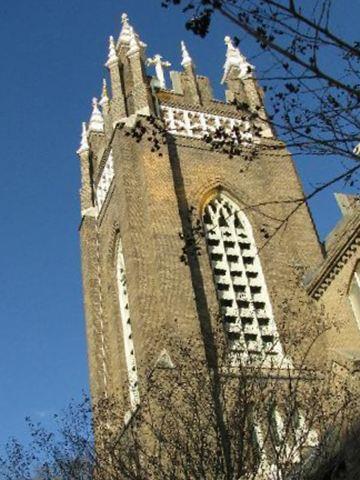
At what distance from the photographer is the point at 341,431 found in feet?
42.5

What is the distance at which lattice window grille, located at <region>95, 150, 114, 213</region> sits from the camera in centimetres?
2283

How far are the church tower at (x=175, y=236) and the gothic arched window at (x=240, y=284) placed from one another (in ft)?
0.12

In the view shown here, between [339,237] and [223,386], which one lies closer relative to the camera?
[223,386]

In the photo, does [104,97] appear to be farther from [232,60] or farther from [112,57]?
[232,60]

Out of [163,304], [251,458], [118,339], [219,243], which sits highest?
[219,243]

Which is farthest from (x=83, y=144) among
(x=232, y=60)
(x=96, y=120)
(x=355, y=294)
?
(x=355, y=294)

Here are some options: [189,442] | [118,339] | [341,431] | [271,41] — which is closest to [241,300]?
[118,339]

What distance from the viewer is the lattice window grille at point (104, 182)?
22.8 m

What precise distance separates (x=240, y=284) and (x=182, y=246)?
89.5 inches

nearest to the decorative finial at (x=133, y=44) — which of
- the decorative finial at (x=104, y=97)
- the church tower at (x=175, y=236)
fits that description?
the church tower at (x=175, y=236)

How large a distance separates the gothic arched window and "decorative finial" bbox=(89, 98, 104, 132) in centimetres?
772

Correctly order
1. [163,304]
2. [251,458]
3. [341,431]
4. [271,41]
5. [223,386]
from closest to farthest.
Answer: [271,41]
[251,458]
[223,386]
[341,431]
[163,304]

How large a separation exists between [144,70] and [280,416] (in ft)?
43.8

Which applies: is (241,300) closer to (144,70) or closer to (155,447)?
(155,447)
